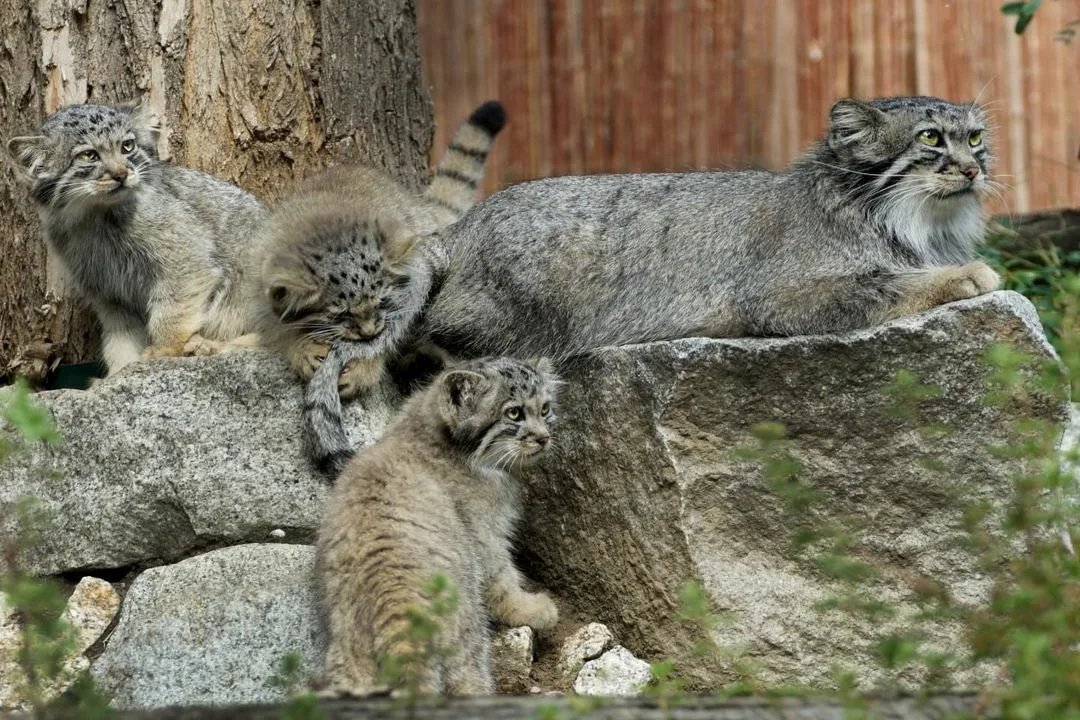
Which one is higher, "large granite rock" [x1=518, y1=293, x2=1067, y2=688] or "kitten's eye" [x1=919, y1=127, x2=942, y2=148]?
"kitten's eye" [x1=919, y1=127, x2=942, y2=148]

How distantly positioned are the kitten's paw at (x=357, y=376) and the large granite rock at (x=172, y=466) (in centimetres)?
9

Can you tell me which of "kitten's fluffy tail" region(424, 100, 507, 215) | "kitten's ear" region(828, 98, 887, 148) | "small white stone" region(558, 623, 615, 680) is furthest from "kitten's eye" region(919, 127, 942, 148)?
"kitten's fluffy tail" region(424, 100, 507, 215)

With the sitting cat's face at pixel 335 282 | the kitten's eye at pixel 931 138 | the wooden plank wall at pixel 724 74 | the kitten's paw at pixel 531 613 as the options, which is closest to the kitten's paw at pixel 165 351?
the sitting cat's face at pixel 335 282

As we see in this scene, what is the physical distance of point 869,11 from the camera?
10320 millimetres

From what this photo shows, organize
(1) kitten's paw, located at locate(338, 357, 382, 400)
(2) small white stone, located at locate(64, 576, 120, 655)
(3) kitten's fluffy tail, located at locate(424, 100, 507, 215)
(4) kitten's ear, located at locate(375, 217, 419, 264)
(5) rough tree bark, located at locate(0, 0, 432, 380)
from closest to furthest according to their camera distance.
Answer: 1. (2) small white stone, located at locate(64, 576, 120, 655)
2. (1) kitten's paw, located at locate(338, 357, 382, 400)
3. (4) kitten's ear, located at locate(375, 217, 419, 264)
4. (5) rough tree bark, located at locate(0, 0, 432, 380)
5. (3) kitten's fluffy tail, located at locate(424, 100, 507, 215)

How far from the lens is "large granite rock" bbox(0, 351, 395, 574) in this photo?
6.26 meters

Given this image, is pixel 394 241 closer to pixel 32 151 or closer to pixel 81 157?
pixel 81 157

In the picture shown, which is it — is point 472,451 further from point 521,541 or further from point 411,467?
point 521,541

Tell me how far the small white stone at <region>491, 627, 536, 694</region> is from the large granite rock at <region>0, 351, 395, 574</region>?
1.04m

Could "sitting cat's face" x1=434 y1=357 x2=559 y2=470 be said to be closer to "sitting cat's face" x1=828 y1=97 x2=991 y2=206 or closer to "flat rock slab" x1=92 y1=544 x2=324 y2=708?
"flat rock slab" x1=92 y1=544 x2=324 y2=708

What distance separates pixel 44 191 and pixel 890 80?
583cm

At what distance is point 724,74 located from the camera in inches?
433

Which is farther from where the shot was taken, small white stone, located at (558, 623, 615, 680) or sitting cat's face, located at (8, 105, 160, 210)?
sitting cat's face, located at (8, 105, 160, 210)

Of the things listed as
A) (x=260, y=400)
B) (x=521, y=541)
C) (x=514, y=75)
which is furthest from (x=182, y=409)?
(x=514, y=75)
